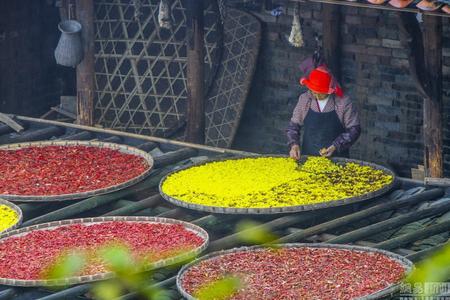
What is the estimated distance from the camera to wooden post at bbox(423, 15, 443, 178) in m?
8.81

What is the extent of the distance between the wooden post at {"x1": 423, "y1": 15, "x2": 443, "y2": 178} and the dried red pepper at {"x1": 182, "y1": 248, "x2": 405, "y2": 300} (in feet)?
9.20

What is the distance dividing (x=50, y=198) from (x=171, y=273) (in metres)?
1.69

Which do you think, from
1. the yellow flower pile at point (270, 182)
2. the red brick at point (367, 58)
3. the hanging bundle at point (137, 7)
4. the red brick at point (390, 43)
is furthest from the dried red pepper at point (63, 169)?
the red brick at point (390, 43)

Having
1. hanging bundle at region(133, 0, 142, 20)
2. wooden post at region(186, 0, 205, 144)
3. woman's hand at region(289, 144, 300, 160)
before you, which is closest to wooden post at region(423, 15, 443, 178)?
woman's hand at region(289, 144, 300, 160)

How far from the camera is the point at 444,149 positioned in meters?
10.4

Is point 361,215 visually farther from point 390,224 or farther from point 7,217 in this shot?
point 7,217

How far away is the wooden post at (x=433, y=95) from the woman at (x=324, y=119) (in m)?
0.75

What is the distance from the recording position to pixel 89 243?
7105 millimetres

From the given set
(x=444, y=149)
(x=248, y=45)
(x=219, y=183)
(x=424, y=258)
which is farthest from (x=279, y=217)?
(x=248, y=45)

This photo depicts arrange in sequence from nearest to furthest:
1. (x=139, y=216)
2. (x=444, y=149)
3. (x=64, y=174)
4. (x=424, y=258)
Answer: (x=424, y=258) → (x=139, y=216) → (x=64, y=174) → (x=444, y=149)

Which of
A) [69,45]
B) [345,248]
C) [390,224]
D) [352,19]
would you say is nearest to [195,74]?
[69,45]

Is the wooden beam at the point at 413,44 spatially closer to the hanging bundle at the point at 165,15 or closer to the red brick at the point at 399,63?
the red brick at the point at 399,63

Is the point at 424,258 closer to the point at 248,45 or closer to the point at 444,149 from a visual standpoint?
the point at 444,149

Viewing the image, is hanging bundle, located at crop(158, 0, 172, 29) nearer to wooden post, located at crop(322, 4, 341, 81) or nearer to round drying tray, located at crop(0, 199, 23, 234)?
wooden post, located at crop(322, 4, 341, 81)
